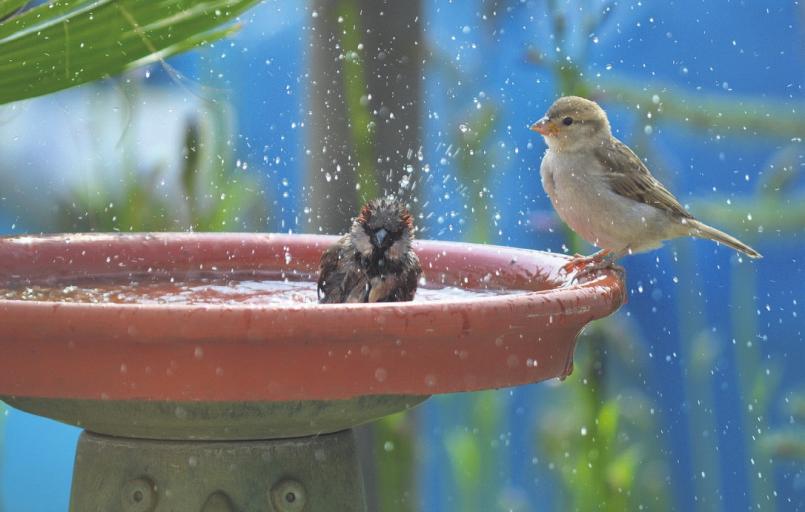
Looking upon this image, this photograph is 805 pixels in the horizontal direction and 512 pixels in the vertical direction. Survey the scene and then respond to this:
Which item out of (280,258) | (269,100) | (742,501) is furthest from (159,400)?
(742,501)

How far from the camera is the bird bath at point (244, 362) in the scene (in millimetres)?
1741

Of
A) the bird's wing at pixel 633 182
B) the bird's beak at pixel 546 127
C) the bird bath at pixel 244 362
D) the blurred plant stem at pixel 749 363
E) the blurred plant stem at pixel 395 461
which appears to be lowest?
the bird bath at pixel 244 362

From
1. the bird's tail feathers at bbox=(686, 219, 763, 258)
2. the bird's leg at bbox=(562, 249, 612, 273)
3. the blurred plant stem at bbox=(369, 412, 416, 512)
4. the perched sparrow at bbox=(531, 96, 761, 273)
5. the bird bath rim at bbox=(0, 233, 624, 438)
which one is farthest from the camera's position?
the blurred plant stem at bbox=(369, 412, 416, 512)

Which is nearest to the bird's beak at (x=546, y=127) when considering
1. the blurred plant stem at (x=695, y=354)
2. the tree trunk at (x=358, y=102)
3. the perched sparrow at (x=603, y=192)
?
the perched sparrow at (x=603, y=192)

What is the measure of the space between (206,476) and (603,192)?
156cm

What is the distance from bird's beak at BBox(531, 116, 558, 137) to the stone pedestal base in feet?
5.04

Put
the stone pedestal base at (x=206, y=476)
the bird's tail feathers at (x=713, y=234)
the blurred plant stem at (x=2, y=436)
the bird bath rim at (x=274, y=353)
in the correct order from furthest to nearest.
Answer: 1. the blurred plant stem at (x=2, y=436)
2. the bird's tail feathers at (x=713, y=234)
3. the stone pedestal base at (x=206, y=476)
4. the bird bath rim at (x=274, y=353)

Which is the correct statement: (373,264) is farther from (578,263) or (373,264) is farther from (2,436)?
(2,436)

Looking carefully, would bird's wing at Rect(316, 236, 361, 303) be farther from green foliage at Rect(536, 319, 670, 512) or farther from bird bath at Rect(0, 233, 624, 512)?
green foliage at Rect(536, 319, 670, 512)

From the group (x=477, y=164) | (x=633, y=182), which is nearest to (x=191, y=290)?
(x=633, y=182)

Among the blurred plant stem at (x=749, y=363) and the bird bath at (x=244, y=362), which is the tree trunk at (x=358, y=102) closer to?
the bird bath at (x=244, y=362)

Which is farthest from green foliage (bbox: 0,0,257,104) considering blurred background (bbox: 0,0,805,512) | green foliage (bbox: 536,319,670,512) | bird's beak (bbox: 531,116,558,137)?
green foliage (bbox: 536,319,670,512)

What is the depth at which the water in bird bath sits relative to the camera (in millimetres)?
2342

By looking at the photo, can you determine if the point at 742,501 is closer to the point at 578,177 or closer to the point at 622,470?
the point at 622,470
